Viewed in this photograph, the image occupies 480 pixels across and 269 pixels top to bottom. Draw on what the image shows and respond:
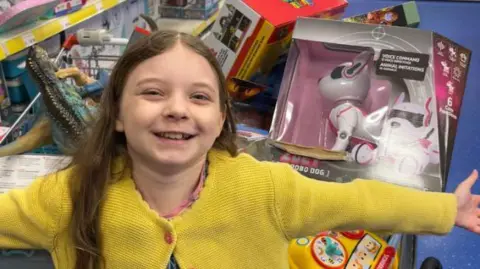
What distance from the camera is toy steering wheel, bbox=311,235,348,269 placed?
1022mm

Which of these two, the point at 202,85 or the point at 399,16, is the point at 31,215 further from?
the point at 399,16

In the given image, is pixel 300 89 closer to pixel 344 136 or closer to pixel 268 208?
pixel 344 136

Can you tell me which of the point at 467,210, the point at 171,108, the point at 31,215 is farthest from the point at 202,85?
the point at 467,210

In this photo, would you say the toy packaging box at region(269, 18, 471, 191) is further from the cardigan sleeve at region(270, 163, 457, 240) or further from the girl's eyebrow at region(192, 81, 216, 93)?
Result: the girl's eyebrow at region(192, 81, 216, 93)

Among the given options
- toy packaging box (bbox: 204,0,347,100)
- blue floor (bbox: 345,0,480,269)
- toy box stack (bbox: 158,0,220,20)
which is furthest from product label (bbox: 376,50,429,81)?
toy box stack (bbox: 158,0,220,20)

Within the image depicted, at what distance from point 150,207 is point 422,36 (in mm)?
742

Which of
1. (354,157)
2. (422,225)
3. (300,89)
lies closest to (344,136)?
(354,157)

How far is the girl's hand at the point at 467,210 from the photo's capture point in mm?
832

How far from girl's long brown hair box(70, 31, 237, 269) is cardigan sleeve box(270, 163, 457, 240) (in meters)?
0.17

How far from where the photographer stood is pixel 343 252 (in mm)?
1037

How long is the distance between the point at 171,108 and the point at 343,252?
0.51 metres

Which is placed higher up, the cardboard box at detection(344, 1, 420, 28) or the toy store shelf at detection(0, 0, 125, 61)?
the cardboard box at detection(344, 1, 420, 28)

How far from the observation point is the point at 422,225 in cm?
81

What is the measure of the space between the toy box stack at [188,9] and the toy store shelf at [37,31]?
2.89 feet
